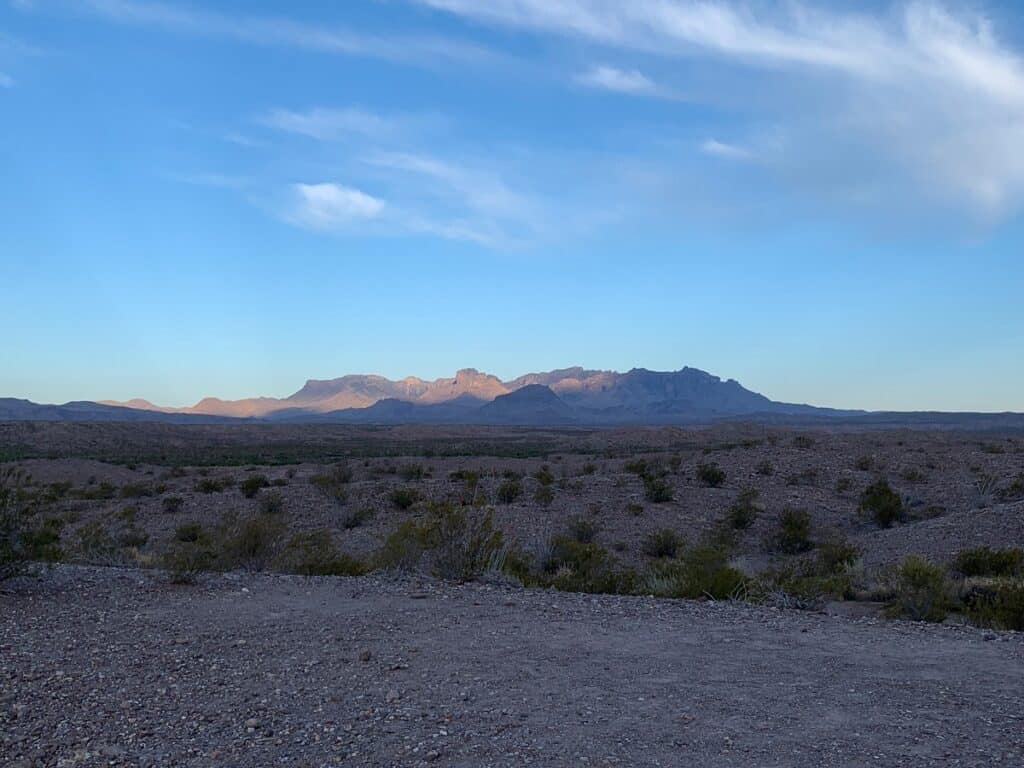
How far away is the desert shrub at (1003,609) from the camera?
11633 mm

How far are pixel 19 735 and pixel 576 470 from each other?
3945cm

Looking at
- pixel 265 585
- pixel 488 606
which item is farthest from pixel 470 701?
pixel 265 585

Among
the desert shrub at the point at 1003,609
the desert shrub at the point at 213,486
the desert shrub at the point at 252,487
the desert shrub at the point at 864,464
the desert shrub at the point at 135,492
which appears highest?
the desert shrub at the point at 864,464

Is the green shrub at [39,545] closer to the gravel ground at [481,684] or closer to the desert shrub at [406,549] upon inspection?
the gravel ground at [481,684]

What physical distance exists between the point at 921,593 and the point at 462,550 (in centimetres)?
697

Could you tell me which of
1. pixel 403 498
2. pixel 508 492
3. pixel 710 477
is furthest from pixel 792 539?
pixel 403 498

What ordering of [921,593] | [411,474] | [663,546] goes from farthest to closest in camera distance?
[411,474] → [663,546] → [921,593]

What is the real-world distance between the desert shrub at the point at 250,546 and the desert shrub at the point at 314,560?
24 cm

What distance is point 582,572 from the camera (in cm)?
1576

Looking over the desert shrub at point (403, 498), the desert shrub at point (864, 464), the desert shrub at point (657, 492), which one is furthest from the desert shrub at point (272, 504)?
the desert shrub at point (864, 464)

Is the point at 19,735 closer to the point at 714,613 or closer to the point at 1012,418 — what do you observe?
the point at 714,613

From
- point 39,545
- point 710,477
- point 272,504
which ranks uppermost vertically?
point 39,545

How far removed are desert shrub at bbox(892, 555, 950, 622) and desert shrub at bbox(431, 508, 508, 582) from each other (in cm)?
622

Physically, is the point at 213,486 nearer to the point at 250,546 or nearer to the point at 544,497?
the point at 544,497
